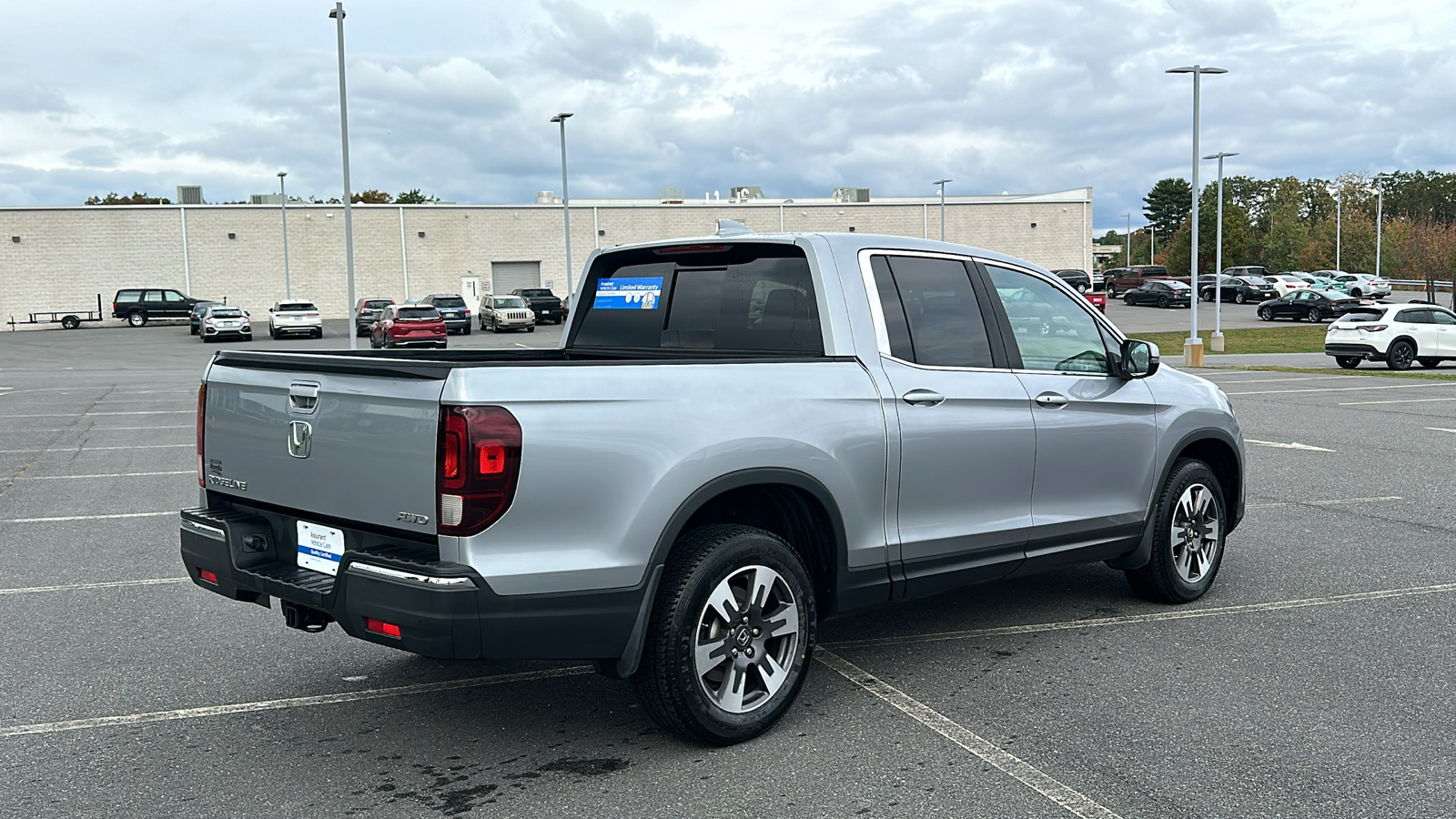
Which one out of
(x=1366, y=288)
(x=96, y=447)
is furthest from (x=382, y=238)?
(x=96, y=447)

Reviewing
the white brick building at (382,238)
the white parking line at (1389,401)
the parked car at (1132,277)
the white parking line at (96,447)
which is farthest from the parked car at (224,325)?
the parked car at (1132,277)

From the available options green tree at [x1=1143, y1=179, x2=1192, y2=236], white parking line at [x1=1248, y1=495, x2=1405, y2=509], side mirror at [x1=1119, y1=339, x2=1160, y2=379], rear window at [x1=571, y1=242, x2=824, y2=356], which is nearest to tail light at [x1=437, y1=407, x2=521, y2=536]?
rear window at [x1=571, y1=242, x2=824, y2=356]

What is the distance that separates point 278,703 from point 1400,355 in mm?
29287

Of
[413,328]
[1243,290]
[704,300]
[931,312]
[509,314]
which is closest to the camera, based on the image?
[931,312]

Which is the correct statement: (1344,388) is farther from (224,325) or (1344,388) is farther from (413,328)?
(224,325)

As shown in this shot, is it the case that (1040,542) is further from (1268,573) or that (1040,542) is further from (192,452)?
(192,452)

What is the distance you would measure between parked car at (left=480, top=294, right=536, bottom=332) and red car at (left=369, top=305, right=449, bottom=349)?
8315mm

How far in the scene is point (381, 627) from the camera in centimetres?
374

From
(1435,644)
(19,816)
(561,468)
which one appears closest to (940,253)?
(561,468)

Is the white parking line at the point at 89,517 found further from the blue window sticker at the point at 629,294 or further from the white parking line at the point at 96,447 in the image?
the blue window sticker at the point at 629,294

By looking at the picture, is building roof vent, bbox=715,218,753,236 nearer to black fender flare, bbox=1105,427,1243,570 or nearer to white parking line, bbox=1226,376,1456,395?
black fender flare, bbox=1105,427,1243,570

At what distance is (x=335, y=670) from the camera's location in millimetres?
5211

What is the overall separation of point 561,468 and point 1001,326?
8.15 feet

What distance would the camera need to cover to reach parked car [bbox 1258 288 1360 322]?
53844 millimetres
